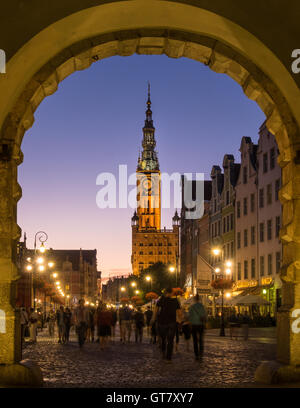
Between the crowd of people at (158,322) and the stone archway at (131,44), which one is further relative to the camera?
the crowd of people at (158,322)

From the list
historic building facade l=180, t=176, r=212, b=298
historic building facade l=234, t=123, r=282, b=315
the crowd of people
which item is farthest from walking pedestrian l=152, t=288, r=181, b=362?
historic building facade l=180, t=176, r=212, b=298

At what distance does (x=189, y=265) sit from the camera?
9400 centimetres

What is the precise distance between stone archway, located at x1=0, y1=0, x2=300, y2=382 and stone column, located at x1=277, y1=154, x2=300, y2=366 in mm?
16

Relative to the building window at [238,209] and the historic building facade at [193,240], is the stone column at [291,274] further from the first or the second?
the historic building facade at [193,240]

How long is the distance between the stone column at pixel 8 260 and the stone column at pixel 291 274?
4.26 meters

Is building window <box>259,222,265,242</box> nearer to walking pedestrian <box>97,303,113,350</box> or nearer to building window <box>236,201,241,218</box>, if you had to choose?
building window <box>236,201,241,218</box>

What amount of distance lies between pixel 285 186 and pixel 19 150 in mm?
4499

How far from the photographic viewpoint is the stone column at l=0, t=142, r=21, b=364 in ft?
35.7

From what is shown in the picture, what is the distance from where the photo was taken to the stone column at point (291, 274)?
36.1 ft

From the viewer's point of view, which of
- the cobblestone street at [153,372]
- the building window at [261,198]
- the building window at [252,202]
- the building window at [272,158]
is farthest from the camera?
the building window at [252,202]

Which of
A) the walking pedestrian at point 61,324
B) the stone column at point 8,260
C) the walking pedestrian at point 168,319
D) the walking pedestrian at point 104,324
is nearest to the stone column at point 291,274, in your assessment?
the stone column at point 8,260

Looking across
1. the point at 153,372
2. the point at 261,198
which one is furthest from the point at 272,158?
the point at 153,372

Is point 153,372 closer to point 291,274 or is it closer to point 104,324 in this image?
point 291,274
